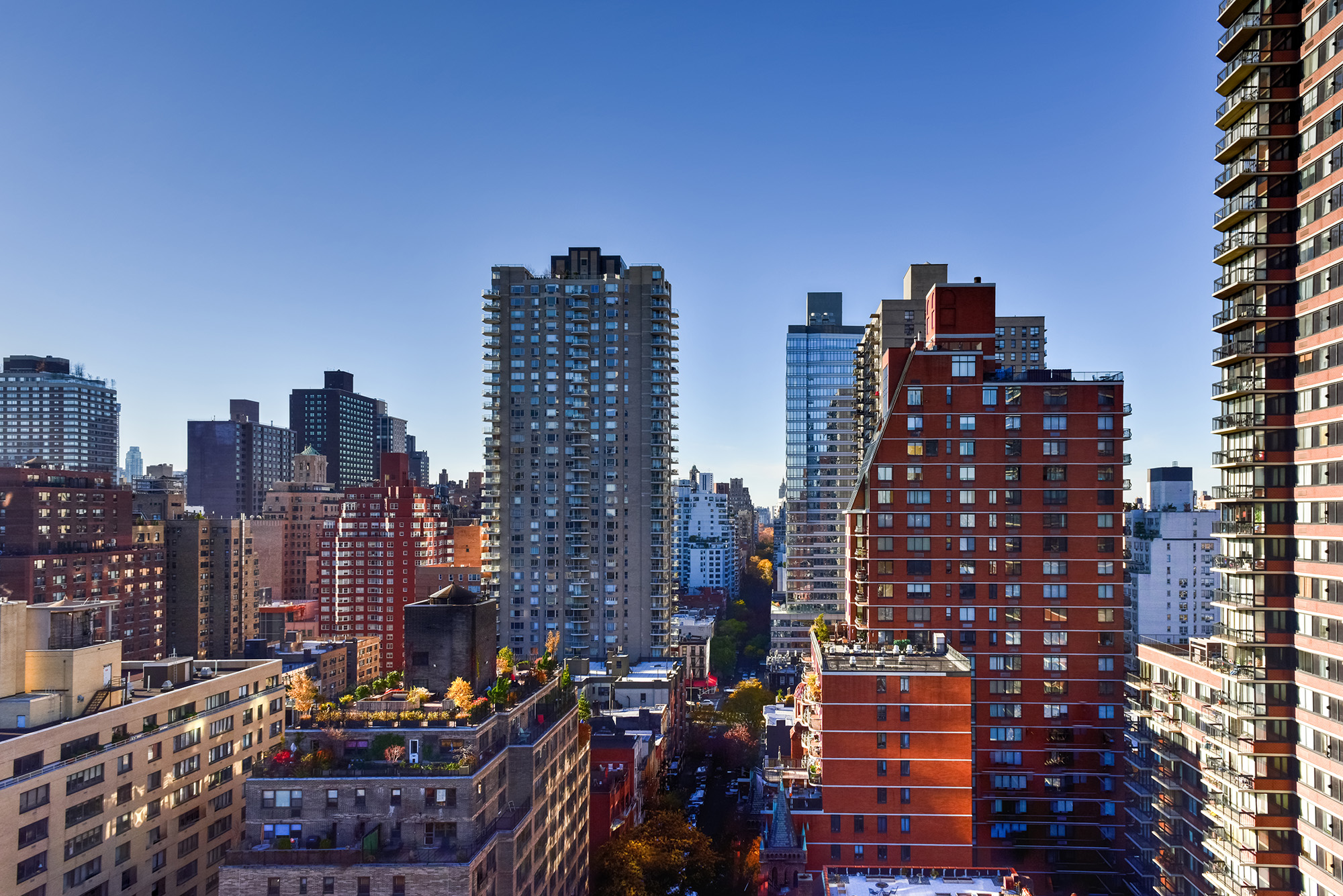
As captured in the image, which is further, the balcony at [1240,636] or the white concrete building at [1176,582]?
the white concrete building at [1176,582]

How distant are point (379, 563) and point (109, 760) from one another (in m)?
126

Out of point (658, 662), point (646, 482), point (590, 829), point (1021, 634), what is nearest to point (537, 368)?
point (646, 482)

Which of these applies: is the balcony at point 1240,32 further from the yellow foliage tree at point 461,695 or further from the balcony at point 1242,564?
the yellow foliage tree at point 461,695

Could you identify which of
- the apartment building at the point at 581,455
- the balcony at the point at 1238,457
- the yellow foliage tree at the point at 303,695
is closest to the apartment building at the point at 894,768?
the balcony at the point at 1238,457

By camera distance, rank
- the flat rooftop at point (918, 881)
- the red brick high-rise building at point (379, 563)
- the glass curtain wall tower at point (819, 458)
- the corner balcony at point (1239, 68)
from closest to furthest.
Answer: the corner balcony at point (1239, 68)
the flat rooftop at point (918, 881)
the red brick high-rise building at point (379, 563)
the glass curtain wall tower at point (819, 458)

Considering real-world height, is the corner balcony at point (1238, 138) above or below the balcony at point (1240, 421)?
above

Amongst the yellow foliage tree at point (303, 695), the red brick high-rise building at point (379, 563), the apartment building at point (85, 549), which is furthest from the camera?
the red brick high-rise building at point (379, 563)

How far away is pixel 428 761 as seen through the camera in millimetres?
52219

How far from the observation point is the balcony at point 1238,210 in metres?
52.0

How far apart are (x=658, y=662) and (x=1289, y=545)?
9604 cm

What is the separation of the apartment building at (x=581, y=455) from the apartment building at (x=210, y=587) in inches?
2716

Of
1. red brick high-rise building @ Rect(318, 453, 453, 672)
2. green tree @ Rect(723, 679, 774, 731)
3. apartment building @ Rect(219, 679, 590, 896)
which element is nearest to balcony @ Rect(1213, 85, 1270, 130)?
apartment building @ Rect(219, 679, 590, 896)

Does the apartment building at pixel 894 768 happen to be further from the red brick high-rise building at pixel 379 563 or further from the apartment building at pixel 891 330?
the red brick high-rise building at pixel 379 563

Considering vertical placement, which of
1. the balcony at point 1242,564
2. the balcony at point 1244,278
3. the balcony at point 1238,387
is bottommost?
the balcony at point 1242,564
